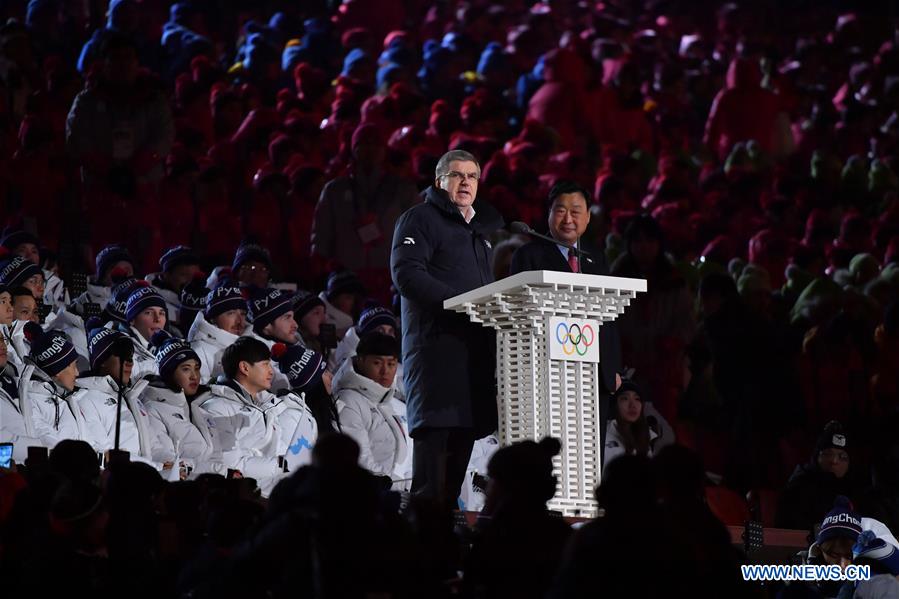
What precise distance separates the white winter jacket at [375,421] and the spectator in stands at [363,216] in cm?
228

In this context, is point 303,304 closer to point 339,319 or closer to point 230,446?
point 339,319

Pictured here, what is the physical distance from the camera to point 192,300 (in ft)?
38.5

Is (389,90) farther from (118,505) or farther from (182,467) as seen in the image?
(118,505)

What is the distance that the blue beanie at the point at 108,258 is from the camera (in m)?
12.0

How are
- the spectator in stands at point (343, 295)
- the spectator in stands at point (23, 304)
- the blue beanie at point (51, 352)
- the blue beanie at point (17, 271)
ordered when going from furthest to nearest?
the spectator in stands at point (343, 295) < the blue beanie at point (17, 271) < the spectator in stands at point (23, 304) < the blue beanie at point (51, 352)

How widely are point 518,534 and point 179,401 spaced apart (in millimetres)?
4878

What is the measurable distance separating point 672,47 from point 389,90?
804cm

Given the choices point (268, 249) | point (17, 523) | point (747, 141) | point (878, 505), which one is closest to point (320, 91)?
point (268, 249)

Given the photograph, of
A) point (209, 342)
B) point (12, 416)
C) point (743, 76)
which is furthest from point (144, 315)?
point (743, 76)

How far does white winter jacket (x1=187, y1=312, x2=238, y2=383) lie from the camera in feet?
36.4

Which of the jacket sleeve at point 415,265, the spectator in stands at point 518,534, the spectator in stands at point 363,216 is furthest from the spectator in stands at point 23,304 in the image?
the spectator in stands at point 518,534

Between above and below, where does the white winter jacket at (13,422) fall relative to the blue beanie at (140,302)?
below

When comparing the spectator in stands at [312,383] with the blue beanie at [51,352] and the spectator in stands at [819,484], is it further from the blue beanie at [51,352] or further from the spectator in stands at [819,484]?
the spectator in stands at [819,484]

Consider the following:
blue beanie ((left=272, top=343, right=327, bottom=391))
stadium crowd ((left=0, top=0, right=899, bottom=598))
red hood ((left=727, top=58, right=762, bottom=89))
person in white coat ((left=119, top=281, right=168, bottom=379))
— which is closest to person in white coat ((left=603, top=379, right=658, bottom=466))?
stadium crowd ((left=0, top=0, right=899, bottom=598))
